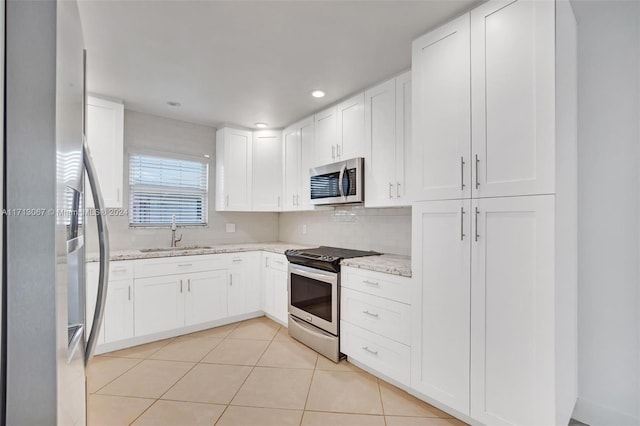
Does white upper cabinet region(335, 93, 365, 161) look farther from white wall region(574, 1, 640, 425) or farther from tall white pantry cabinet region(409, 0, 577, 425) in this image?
white wall region(574, 1, 640, 425)

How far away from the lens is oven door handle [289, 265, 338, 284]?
2746mm

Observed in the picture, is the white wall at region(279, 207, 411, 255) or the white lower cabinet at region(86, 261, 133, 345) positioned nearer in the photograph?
the white lower cabinet at region(86, 261, 133, 345)

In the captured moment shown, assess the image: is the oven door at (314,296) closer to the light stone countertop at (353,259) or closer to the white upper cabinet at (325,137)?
the light stone countertop at (353,259)

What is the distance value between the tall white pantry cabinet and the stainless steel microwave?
83 centimetres

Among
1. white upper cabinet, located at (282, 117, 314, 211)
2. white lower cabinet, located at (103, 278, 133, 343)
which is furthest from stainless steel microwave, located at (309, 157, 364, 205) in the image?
white lower cabinet, located at (103, 278, 133, 343)

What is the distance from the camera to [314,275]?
2934 millimetres

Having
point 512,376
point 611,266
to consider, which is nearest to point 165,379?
point 512,376

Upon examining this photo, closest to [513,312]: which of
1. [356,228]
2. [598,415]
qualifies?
[598,415]

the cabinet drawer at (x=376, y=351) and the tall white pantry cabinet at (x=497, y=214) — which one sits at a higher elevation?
the tall white pantry cabinet at (x=497, y=214)

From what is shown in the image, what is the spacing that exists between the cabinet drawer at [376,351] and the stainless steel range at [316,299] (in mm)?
108

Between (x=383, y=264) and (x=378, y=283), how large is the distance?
0.15m

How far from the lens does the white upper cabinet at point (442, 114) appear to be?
73.0 inches

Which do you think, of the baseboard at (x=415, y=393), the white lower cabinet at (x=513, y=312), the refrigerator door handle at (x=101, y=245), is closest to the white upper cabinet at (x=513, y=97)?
the white lower cabinet at (x=513, y=312)

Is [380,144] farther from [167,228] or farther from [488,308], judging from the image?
[167,228]
